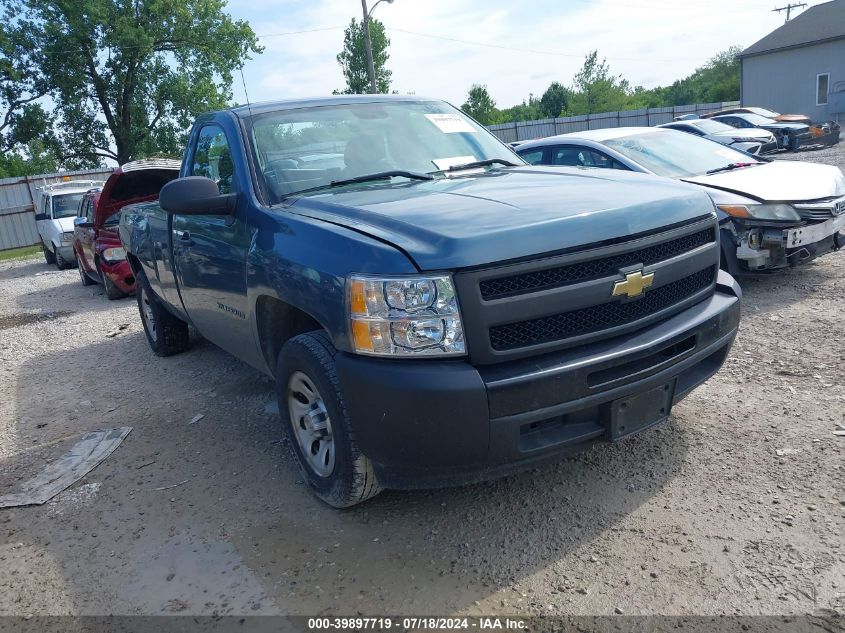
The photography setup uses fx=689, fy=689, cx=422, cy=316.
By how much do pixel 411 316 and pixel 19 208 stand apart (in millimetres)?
26064

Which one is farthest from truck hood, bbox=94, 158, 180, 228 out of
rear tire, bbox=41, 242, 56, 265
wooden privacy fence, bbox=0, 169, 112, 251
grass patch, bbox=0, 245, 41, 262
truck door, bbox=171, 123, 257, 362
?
A: wooden privacy fence, bbox=0, 169, 112, 251

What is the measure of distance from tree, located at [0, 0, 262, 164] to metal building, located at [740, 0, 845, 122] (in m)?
29.4

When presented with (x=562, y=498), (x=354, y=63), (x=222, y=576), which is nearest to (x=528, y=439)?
(x=562, y=498)

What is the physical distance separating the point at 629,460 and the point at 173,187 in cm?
276

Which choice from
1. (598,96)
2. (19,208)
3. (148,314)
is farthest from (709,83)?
(148,314)

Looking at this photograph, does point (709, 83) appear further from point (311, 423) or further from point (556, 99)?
point (311, 423)

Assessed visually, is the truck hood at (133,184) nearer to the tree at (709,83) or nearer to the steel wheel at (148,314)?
the steel wheel at (148,314)

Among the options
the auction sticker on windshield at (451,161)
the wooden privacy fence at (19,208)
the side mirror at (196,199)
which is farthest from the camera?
the wooden privacy fence at (19,208)

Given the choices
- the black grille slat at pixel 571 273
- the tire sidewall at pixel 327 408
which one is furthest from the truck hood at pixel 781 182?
the tire sidewall at pixel 327 408

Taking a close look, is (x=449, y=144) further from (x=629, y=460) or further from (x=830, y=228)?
(x=830, y=228)

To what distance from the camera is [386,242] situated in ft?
8.76

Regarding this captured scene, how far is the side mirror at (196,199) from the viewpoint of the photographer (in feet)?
11.8

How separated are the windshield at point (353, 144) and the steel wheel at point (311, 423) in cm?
99

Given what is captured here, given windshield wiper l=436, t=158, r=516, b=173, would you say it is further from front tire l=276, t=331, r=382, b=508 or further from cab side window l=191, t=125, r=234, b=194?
front tire l=276, t=331, r=382, b=508
